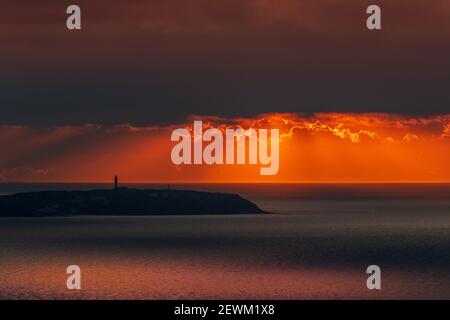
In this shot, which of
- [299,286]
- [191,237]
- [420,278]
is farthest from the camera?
[191,237]

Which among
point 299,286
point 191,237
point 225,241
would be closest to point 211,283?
point 299,286

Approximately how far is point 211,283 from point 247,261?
1100 inches
